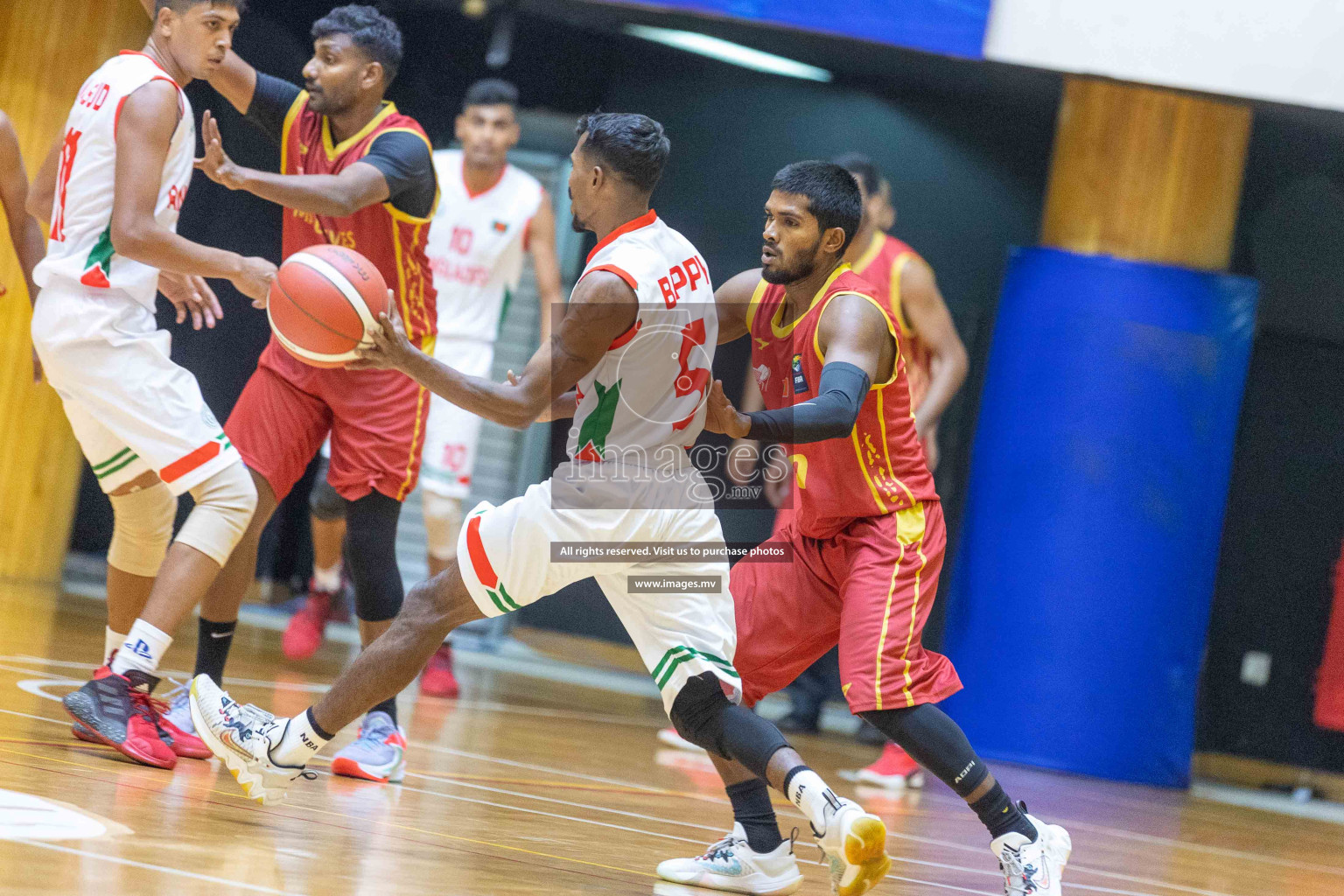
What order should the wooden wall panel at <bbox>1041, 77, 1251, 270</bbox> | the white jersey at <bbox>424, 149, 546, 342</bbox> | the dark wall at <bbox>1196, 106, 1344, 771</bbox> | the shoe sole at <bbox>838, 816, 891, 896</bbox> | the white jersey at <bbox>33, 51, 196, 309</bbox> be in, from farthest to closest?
1. the dark wall at <bbox>1196, 106, 1344, 771</bbox>
2. the wooden wall panel at <bbox>1041, 77, 1251, 270</bbox>
3. the white jersey at <bbox>424, 149, 546, 342</bbox>
4. the white jersey at <bbox>33, 51, 196, 309</bbox>
5. the shoe sole at <bbox>838, 816, 891, 896</bbox>

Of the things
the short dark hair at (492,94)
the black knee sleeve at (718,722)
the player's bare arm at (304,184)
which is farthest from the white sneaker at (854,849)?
the short dark hair at (492,94)

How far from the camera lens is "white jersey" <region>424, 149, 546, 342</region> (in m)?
6.82

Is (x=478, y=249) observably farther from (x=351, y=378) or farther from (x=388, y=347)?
(x=388, y=347)

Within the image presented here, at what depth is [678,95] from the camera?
27.8 ft

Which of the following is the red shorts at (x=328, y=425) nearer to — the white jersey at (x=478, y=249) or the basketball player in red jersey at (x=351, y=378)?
the basketball player in red jersey at (x=351, y=378)

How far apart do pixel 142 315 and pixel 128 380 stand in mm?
217

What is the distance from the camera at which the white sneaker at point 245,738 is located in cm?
334

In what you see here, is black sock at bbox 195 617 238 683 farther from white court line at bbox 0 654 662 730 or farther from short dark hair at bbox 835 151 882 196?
short dark hair at bbox 835 151 882 196

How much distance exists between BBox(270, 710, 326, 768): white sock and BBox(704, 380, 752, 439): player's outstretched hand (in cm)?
114

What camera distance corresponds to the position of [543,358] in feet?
10.5

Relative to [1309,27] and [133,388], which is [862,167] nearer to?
[1309,27]

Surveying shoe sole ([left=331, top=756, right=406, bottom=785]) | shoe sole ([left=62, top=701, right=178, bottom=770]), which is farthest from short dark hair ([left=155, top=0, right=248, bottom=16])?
shoe sole ([left=331, top=756, right=406, bottom=785])

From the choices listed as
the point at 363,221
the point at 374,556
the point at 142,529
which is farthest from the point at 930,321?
the point at 142,529

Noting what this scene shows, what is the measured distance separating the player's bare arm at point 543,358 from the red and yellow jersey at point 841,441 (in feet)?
2.17
